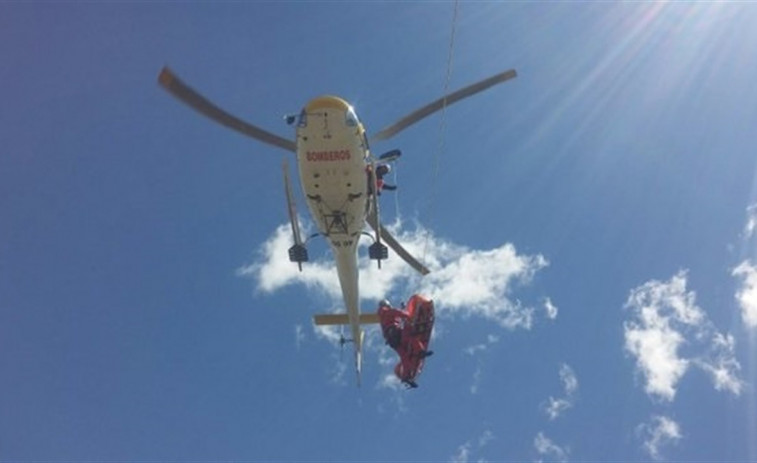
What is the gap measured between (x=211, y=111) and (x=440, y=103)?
934 cm

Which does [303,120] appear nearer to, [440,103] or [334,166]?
[334,166]

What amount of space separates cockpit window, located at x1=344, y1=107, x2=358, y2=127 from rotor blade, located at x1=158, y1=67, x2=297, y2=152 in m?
2.56

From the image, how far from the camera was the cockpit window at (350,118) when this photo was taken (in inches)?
1152

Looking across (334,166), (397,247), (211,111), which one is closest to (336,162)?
(334,166)

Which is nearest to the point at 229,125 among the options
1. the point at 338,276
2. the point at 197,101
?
the point at 197,101

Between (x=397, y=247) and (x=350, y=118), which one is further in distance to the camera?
(x=397, y=247)

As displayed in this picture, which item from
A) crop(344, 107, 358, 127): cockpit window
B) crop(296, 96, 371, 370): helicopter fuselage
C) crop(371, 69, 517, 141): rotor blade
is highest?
crop(371, 69, 517, 141): rotor blade

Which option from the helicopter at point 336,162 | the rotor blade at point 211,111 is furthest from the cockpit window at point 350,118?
the rotor blade at point 211,111

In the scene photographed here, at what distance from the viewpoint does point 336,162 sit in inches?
1179

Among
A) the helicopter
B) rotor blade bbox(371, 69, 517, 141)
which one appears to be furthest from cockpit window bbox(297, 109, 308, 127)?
rotor blade bbox(371, 69, 517, 141)

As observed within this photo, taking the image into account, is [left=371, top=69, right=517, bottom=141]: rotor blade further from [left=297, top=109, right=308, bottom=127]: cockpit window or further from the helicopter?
[left=297, top=109, right=308, bottom=127]: cockpit window

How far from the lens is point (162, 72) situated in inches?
1118

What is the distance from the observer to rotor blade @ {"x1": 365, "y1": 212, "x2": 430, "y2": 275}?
3497 centimetres

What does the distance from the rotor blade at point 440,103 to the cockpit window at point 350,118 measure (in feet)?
9.46
